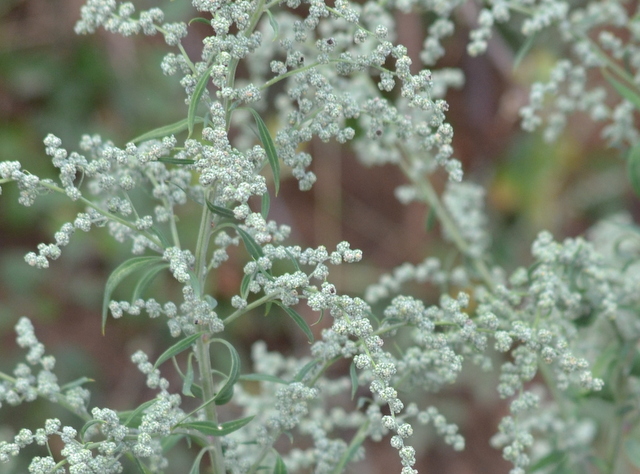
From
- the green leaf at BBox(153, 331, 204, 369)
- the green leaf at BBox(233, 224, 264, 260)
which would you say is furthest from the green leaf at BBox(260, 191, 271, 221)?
the green leaf at BBox(153, 331, 204, 369)

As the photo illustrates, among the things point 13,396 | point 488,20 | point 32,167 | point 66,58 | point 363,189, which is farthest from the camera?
point 363,189

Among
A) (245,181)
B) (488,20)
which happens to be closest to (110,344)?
(488,20)

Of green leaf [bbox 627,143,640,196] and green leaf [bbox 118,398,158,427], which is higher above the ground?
green leaf [bbox 627,143,640,196]

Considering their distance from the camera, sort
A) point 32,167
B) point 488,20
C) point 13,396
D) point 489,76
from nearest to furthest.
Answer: point 13,396
point 488,20
point 32,167
point 489,76

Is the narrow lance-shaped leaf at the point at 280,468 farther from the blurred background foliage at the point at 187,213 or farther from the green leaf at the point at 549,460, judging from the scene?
the blurred background foliage at the point at 187,213

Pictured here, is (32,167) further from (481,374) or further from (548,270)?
(548,270)

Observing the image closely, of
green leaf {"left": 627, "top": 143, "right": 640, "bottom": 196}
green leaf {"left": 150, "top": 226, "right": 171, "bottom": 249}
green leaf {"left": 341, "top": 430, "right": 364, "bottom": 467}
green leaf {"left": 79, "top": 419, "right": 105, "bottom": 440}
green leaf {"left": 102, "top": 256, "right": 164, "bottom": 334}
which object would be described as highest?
green leaf {"left": 627, "top": 143, "right": 640, "bottom": 196}

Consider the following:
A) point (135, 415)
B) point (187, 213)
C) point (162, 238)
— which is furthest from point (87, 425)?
point (187, 213)

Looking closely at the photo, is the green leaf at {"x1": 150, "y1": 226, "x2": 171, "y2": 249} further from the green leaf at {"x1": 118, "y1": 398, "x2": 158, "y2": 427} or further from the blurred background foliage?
the blurred background foliage
